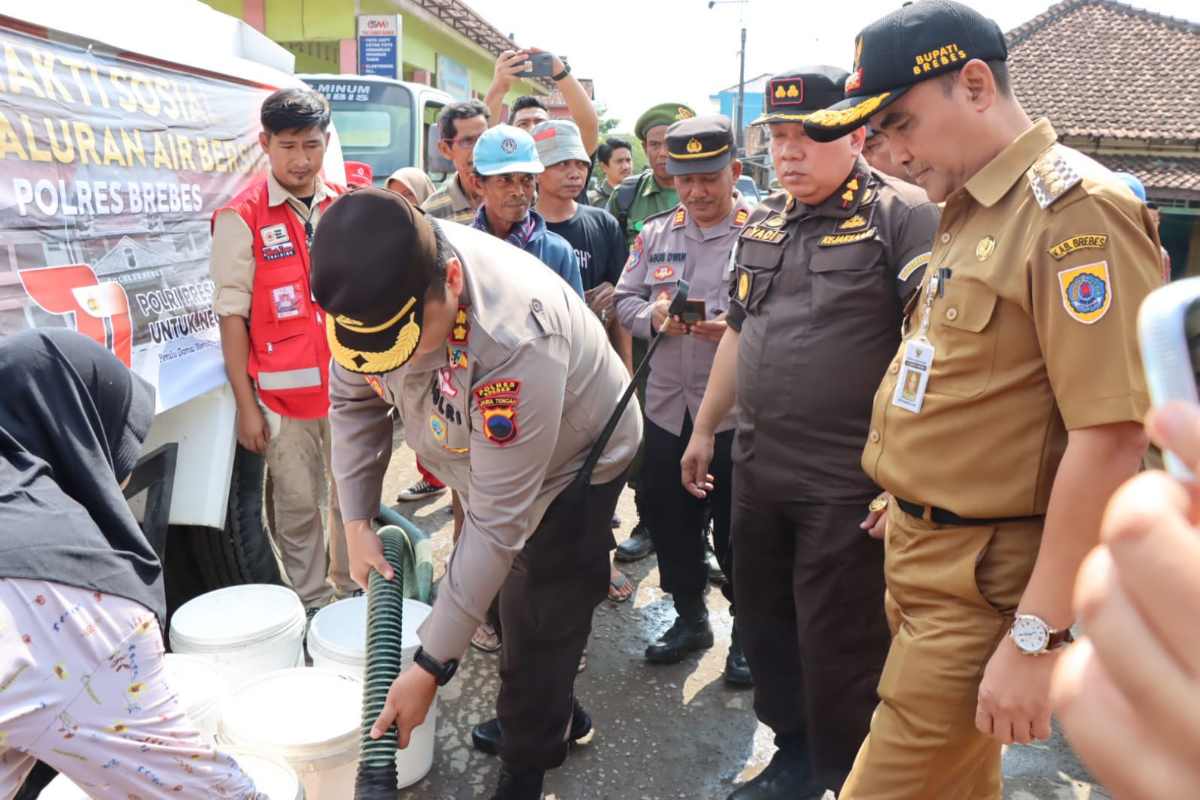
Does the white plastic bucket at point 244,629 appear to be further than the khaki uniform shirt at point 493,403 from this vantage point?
Yes

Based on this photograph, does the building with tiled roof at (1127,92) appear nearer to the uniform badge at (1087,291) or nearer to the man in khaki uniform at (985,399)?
the man in khaki uniform at (985,399)

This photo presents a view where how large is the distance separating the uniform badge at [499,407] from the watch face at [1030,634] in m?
0.95

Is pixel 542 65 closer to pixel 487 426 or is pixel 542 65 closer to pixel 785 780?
pixel 487 426

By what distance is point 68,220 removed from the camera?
6.77 ft

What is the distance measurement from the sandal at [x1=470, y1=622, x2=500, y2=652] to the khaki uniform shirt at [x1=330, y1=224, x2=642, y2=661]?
135cm

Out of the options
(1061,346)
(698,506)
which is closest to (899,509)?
(1061,346)

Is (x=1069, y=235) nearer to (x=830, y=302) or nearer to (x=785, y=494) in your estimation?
(x=830, y=302)

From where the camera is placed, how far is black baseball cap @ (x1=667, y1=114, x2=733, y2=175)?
9.82 feet

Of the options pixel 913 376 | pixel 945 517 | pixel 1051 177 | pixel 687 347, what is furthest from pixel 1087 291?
pixel 687 347

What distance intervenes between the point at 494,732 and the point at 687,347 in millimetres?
1445

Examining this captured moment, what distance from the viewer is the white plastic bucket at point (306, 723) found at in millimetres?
2020

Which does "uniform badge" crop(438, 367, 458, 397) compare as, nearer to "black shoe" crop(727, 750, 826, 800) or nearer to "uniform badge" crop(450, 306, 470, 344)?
"uniform badge" crop(450, 306, 470, 344)

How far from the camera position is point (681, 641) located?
3.24 m

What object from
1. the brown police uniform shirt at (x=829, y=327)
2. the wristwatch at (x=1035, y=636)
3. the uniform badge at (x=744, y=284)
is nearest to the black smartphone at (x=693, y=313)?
the uniform badge at (x=744, y=284)
